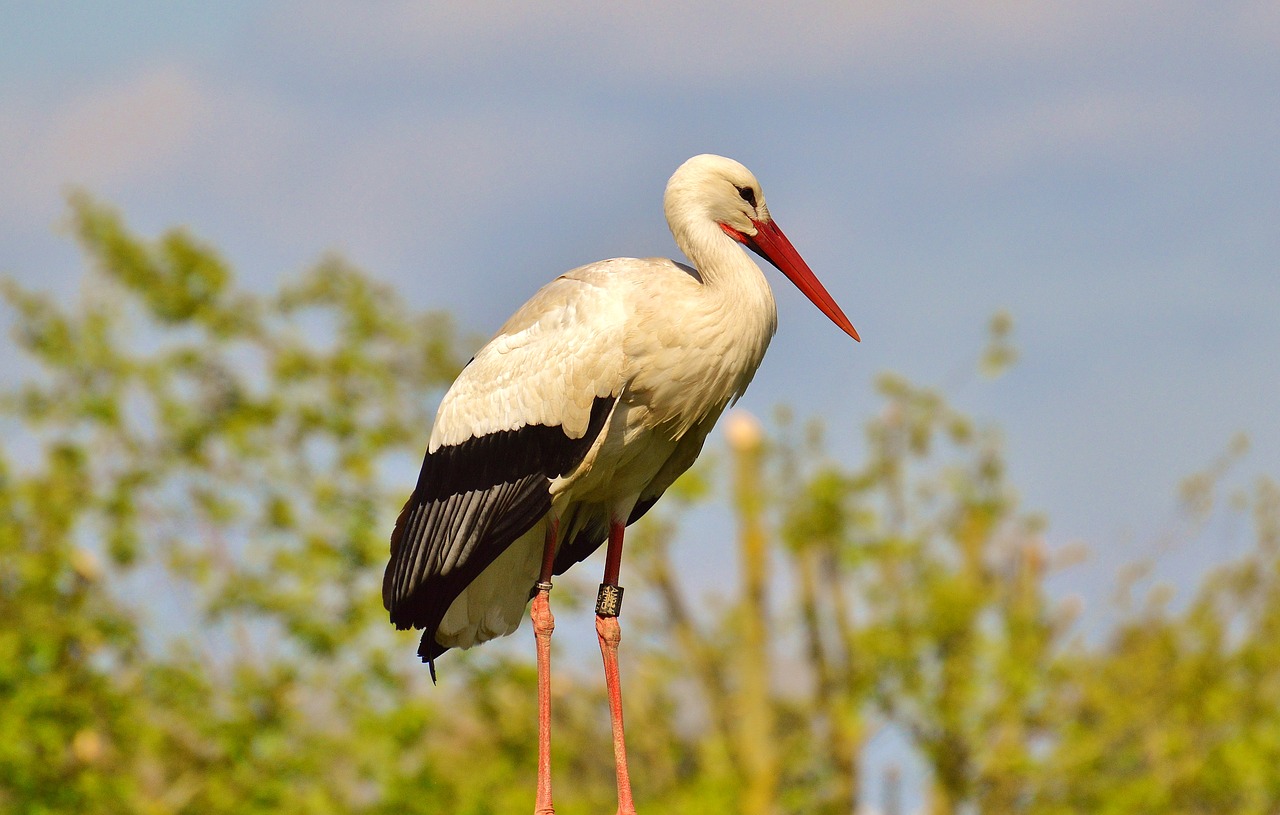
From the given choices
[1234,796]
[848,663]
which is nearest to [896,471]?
[848,663]

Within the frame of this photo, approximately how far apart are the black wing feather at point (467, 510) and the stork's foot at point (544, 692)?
0.36 m

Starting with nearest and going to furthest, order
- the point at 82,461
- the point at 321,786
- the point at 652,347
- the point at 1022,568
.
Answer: the point at 652,347
the point at 321,786
the point at 82,461
the point at 1022,568

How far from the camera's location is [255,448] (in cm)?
1794

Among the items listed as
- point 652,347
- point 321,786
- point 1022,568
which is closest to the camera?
point 652,347

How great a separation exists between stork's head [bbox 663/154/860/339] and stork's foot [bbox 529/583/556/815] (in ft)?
4.89

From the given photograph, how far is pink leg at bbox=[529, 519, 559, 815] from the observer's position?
6.12m

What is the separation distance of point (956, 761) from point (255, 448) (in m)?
8.08

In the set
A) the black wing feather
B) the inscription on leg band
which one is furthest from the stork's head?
the inscription on leg band

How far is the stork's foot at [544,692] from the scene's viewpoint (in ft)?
19.9

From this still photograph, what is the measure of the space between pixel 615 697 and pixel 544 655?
12.9 inches

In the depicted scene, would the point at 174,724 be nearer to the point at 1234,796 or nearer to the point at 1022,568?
the point at 1022,568

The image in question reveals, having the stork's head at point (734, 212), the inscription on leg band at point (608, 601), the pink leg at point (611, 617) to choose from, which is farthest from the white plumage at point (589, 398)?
the inscription on leg band at point (608, 601)

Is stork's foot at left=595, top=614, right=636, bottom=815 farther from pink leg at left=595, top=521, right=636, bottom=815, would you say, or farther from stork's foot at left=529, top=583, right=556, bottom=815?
stork's foot at left=529, top=583, right=556, bottom=815

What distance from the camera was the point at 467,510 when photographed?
613cm
